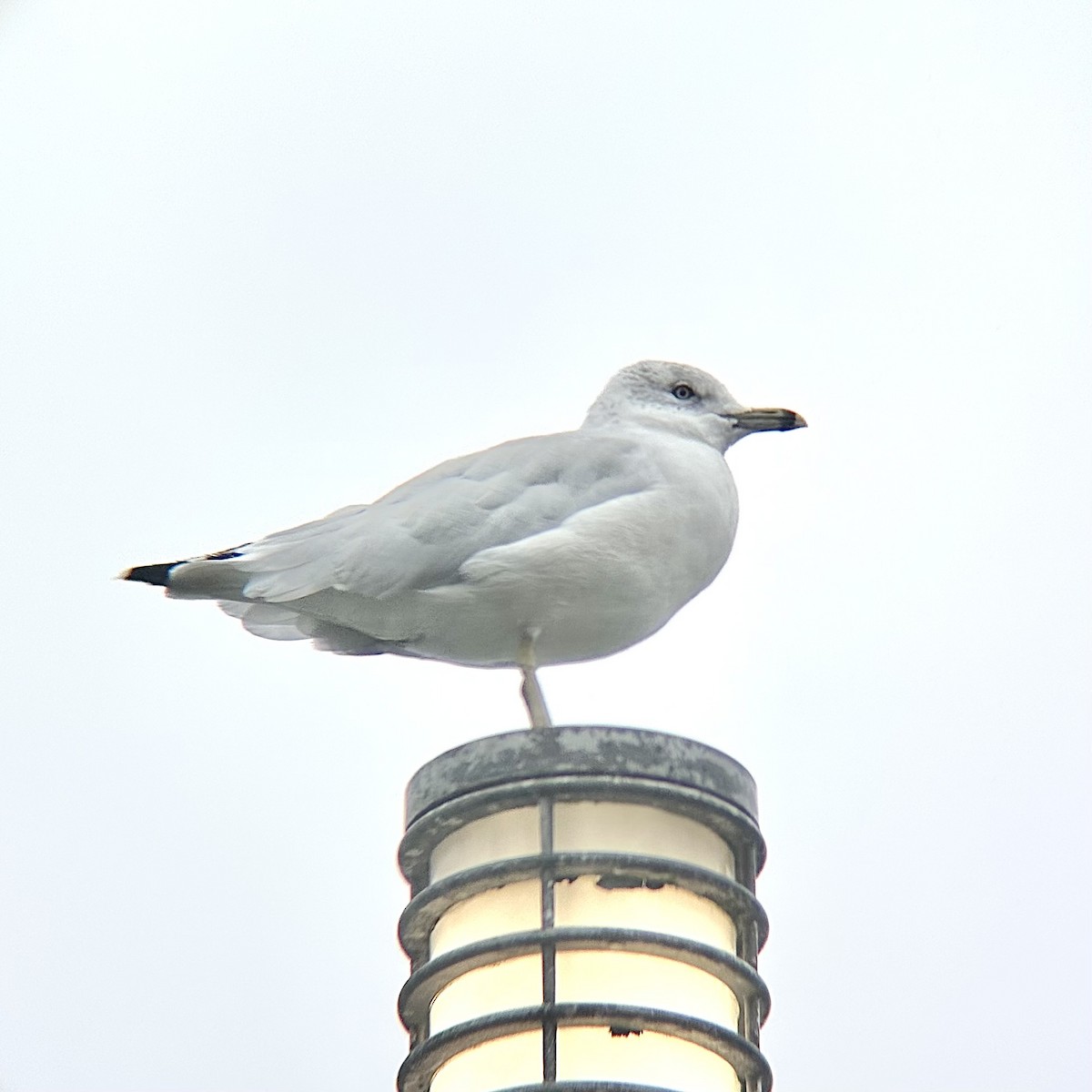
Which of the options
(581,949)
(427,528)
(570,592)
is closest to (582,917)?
(581,949)

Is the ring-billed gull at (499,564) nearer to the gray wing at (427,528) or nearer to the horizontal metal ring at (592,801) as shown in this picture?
the gray wing at (427,528)

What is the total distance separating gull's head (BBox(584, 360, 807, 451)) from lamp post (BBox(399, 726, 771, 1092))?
270 centimetres

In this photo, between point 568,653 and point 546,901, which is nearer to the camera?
point 546,901

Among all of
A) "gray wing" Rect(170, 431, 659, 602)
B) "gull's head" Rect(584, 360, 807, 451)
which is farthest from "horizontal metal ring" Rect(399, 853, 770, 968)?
"gull's head" Rect(584, 360, 807, 451)

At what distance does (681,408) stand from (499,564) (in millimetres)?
1539

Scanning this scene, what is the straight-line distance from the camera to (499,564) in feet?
16.9

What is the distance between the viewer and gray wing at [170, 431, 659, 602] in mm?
5125

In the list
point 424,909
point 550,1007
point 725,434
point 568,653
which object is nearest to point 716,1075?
point 550,1007

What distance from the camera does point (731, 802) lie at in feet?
12.3

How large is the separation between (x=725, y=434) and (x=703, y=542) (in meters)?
1.06

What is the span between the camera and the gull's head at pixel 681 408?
638 centimetres

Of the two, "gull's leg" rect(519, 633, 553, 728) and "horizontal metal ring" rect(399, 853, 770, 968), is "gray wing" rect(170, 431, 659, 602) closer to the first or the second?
"gull's leg" rect(519, 633, 553, 728)

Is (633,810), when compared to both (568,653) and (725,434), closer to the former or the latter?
(568,653)

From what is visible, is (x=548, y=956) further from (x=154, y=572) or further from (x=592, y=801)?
(x=154, y=572)
